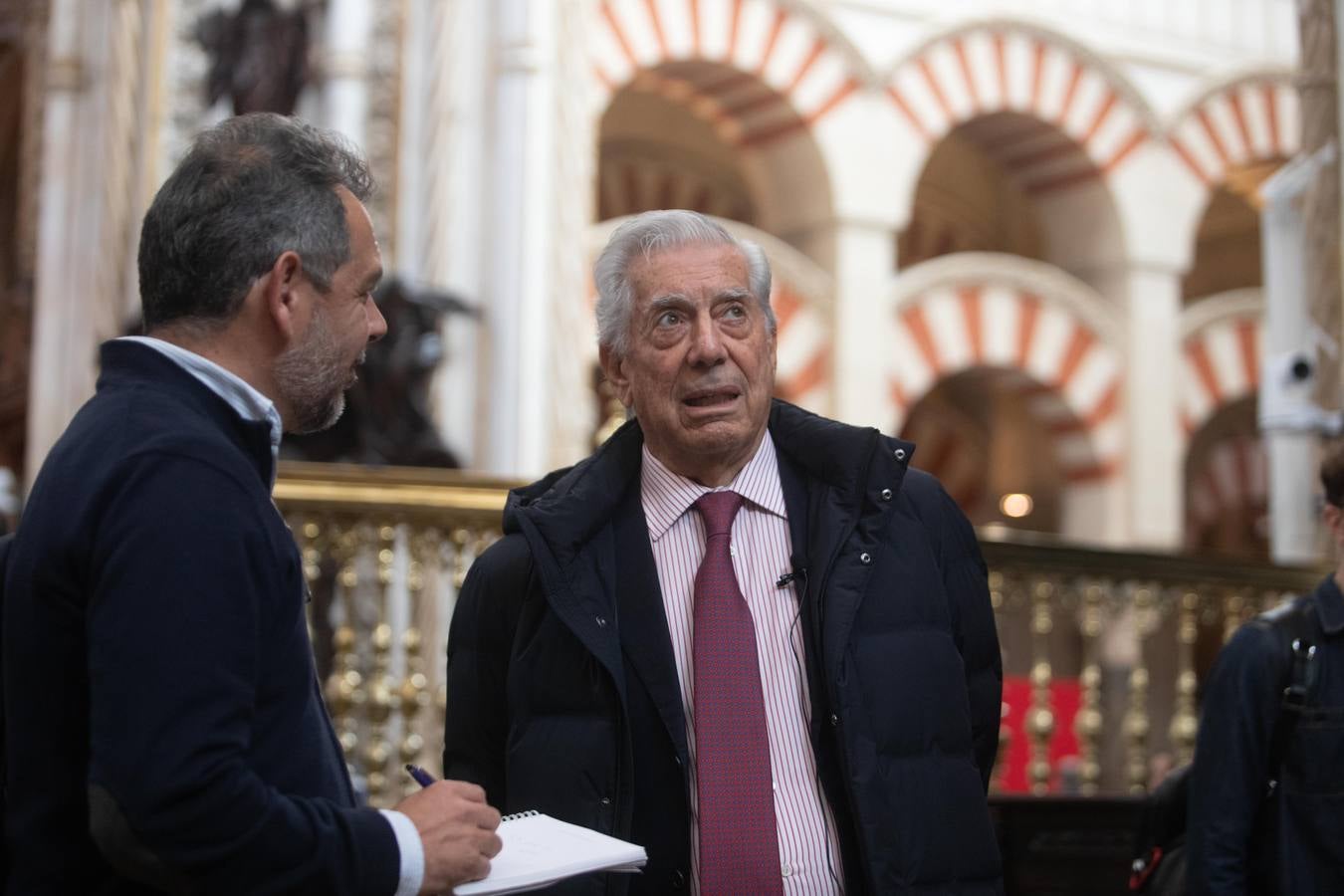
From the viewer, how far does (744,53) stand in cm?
1101

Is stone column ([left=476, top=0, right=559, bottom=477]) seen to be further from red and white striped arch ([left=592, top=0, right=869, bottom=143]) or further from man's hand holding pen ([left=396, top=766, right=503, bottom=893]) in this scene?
man's hand holding pen ([left=396, top=766, right=503, bottom=893])

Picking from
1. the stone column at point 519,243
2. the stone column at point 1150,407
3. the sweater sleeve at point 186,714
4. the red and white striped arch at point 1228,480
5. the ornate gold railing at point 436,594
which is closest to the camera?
the sweater sleeve at point 186,714

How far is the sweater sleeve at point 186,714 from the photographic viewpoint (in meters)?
1.67

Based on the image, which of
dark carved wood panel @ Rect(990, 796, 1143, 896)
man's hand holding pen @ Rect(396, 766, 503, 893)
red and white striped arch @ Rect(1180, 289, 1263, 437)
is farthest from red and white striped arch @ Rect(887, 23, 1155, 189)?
man's hand holding pen @ Rect(396, 766, 503, 893)

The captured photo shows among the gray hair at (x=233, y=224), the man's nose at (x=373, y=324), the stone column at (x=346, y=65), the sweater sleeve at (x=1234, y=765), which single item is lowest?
the sweater sleeve at (x=1234, y=765)

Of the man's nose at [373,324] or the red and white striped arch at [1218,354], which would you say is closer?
the man's nose at [373,324]

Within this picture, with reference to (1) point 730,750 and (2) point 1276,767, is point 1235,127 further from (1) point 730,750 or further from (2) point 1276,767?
(1) point 730,750

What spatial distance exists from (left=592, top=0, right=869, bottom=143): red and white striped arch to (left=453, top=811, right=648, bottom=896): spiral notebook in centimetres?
887

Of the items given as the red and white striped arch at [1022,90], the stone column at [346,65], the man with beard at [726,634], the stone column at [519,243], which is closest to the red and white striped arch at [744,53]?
the red and white striped arch at [1022,90]

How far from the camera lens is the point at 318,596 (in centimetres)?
753

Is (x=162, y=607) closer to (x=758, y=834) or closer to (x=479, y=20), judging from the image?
(x=758, y=834)

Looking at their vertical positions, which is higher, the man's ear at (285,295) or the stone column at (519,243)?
the stone column at (519,243)

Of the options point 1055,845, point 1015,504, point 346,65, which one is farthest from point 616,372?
point 1015,504

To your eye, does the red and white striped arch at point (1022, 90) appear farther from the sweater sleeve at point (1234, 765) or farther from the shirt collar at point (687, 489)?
the shirt collar at point (687, 489)
